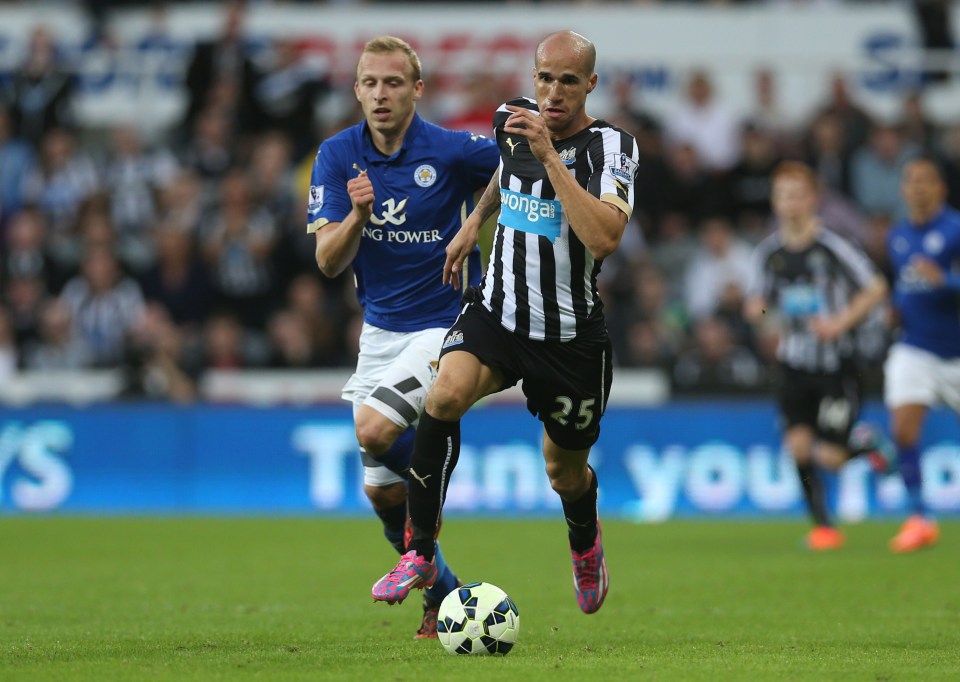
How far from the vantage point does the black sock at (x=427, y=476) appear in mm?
6598

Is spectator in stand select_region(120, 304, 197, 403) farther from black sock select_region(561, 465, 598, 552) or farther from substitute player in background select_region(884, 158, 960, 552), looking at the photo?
black sock select_region(561, 465, 598, 552)

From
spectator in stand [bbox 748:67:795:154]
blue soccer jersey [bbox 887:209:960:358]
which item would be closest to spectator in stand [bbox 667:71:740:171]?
spectator in stand [bbox 748:67:795:154]

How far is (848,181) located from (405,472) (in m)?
11.7

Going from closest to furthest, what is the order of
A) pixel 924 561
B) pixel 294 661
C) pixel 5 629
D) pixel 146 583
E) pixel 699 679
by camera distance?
pixel 699 679 < pixel 294 661 < pixel 5 629 < pixel 146 583 < pixel 924 561

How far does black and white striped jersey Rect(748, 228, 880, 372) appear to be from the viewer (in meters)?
12.3

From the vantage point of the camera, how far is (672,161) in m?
17.7

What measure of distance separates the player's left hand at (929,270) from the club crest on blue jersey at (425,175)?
A: 5668 millimetres

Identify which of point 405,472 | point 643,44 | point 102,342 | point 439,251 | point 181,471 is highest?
point 643,44

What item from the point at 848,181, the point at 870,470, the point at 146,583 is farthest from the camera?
the point at 848,181

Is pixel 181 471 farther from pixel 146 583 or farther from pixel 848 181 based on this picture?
pixel 848 181

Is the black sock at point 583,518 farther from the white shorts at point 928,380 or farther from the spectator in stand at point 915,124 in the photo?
the spectator in stand at point 915,124

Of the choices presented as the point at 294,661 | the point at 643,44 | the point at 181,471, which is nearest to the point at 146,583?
the point at 294,661

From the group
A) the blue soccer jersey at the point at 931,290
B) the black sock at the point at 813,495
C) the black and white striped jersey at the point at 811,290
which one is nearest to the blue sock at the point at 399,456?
the black sock at the point at 813,495

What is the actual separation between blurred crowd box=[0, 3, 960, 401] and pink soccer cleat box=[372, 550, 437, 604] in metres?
9.39
